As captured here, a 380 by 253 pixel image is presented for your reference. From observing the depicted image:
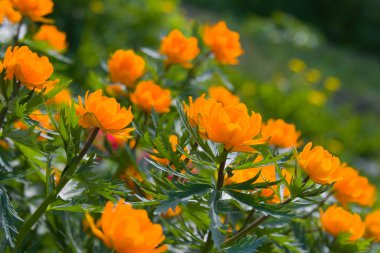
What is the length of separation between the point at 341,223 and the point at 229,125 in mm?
466

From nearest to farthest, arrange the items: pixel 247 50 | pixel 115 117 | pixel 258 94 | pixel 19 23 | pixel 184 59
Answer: pixel 115 117
pixel 19 23
pixel 184 59
pixel 258 94
pixel 247 50

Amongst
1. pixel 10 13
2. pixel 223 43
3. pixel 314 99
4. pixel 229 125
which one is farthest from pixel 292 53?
pixel 229 125

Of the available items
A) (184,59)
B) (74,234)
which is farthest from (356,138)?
(74,234)

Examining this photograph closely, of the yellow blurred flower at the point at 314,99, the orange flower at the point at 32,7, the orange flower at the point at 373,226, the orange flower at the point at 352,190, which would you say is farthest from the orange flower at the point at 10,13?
the yellow blurred flower at the point at 314,99

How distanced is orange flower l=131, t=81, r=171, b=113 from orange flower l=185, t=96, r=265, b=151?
378 millimetres

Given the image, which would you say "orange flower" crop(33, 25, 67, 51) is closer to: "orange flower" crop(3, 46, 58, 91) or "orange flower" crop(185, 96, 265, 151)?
"orange flower" crop(3, 46, 58, 91)

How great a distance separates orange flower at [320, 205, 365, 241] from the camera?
1.20 meters

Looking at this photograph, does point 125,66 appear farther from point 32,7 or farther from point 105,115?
point 105,115

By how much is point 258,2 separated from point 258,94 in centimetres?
811

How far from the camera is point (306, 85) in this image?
5.64 m

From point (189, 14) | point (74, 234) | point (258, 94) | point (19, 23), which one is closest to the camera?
point (74, 234)

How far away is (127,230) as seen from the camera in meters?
0.75

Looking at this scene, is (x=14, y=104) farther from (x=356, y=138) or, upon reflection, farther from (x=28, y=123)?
(x=356, y=138)

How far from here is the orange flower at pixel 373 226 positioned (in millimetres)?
1396
